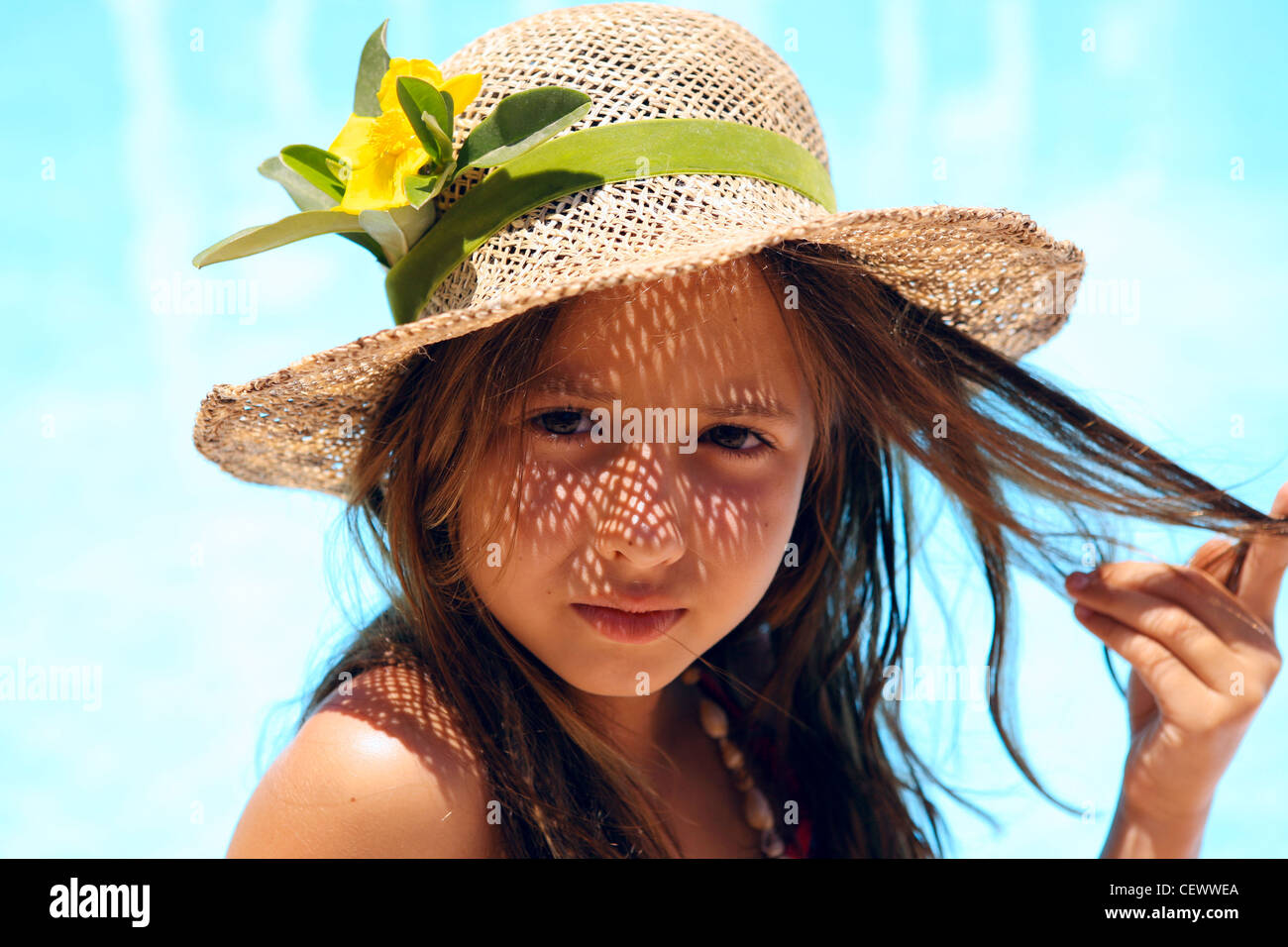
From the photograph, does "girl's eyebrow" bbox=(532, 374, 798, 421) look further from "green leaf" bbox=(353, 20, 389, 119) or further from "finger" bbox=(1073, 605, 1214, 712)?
"finger" bbox=(1073, 605, 1214, 712)

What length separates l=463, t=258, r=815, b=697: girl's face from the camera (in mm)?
1092

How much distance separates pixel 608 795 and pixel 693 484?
41cm

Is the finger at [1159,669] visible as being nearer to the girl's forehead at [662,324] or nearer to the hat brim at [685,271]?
the hat brim at [685,271]

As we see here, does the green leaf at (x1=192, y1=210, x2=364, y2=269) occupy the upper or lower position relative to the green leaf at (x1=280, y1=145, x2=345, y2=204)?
lower

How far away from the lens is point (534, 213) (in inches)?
43.9

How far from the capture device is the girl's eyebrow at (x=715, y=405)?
3.59 ft

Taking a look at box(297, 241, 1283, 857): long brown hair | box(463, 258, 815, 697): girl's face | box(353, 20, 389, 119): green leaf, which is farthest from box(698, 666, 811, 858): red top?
box(353, 20, 389, 119): green leaf

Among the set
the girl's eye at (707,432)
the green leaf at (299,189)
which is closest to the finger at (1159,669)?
the girl's eye at (707,432)

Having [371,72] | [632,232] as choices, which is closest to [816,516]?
[632,232]

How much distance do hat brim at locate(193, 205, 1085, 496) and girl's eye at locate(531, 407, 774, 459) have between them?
142mm

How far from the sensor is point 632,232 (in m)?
1.08

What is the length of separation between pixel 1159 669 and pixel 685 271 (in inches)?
30.5

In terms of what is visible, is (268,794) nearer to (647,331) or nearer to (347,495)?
(347,495)
